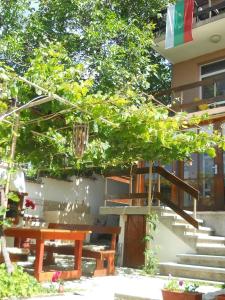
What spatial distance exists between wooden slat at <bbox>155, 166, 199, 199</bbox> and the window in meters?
4.40

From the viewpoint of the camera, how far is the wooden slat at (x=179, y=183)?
30.3 feet

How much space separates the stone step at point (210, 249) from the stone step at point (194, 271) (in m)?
0.61

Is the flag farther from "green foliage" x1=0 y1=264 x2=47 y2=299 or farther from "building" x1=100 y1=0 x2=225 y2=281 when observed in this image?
"green foliage" x1=0 y1=264 x2=47 y2=299

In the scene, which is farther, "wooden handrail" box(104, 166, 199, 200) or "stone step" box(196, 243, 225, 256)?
"wooden handrail" box(104, 166, 199, 200)

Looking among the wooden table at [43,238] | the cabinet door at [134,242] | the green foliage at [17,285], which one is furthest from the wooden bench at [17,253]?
the cabinet door at [134,242]

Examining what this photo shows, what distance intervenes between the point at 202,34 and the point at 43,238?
9336 millimetres

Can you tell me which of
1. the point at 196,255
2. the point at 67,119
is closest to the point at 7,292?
the point at 67,119

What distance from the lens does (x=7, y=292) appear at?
5172mm

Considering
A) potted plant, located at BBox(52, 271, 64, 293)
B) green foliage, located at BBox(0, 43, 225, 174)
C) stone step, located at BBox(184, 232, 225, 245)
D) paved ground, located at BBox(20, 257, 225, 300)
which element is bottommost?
paved ground, located at BBox(20, 257, 225, 300)

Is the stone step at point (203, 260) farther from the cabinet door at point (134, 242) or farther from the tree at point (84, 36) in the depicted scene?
the tree at point (84, 36)

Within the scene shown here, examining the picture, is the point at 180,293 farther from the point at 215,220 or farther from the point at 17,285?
the point at 215,220

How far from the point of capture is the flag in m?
12.7

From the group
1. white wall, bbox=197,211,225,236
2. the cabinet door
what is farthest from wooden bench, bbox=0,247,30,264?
white wall, bbox=197,211,225,236

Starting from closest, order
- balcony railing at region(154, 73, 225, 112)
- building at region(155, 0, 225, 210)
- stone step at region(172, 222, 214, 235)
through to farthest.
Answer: stone step at region(172, 222, 214, 235)
building at region(155, 0, 225, 210)
balcony railing at region(154, 73, 225, 112)
